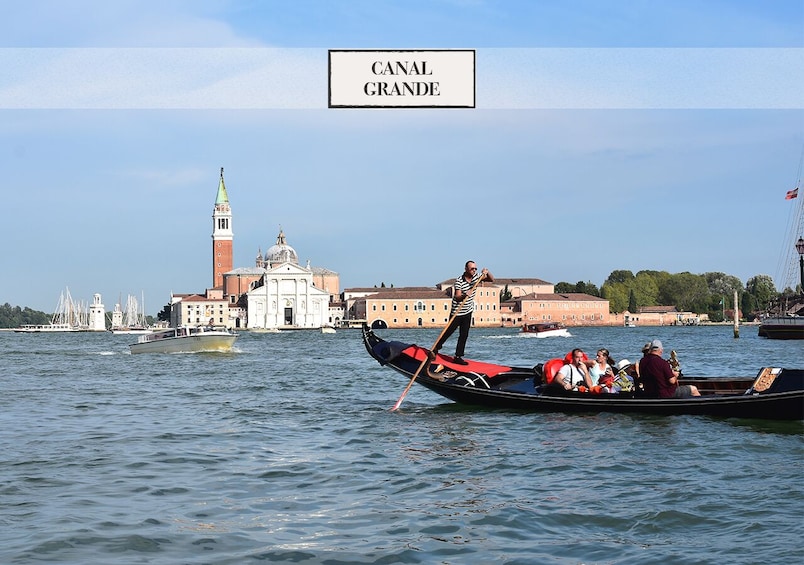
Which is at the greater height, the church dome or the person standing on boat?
the church dome

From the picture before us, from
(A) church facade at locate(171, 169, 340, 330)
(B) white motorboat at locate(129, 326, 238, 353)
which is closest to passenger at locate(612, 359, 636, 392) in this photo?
(B) white motorboat at locate(129, 326, 238, 353)

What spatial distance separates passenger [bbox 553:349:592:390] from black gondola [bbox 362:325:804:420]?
95 millimetres

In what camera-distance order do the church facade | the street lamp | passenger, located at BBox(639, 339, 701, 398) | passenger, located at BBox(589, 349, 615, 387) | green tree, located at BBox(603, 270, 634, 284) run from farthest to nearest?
green tree, located at BBox(603, 270, 634, 284) < the church facade < the street lamp < passenger, located at BBox(589, 349, 615, 387) < passenger, located at BBox(639, 339, 701, 398)

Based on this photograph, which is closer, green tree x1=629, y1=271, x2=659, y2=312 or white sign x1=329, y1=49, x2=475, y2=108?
white sign x1=329, y1=49, x2=475, y2=108

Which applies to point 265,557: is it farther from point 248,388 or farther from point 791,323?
point 791,323

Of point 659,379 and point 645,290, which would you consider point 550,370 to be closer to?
point 659,379

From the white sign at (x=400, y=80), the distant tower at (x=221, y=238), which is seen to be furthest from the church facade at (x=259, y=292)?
the white sign at (x=400, y=80)

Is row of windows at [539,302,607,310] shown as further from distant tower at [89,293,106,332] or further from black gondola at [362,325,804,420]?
black gondola at [362,325,804,420]

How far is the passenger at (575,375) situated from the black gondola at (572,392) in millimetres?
95

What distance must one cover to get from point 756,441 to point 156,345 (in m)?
22.2

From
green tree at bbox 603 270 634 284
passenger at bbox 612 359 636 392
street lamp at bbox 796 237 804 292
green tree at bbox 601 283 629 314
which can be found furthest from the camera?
green tree at bbox 603 270 634 284

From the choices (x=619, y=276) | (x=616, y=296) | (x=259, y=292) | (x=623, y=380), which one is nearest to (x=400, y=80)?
(x=623, y=380)

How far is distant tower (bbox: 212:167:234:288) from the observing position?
96.4 meters

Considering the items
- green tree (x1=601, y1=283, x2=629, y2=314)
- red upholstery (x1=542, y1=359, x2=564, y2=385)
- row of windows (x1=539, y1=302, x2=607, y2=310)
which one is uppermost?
green tree (x1=601, y1=283, x2=629, y2=314)
